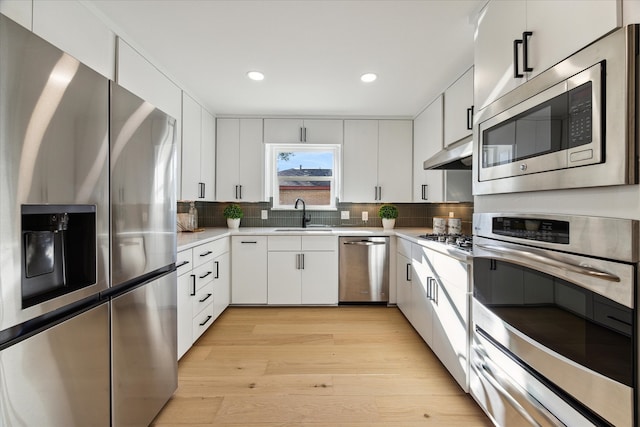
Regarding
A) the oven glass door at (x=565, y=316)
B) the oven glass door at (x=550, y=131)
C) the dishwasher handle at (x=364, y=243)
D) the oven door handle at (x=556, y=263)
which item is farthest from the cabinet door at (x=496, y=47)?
the dishwasher handle at (x=364, y=243)

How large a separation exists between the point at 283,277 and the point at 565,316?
8.68 ft

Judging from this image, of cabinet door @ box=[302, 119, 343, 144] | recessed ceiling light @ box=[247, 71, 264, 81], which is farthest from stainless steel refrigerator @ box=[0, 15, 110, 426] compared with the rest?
cabinet door @ box=[302, 119, 343, 144]

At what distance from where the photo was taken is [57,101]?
0.92 meters

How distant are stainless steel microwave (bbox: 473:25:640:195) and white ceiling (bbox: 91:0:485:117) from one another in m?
0.87

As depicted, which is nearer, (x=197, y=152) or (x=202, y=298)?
(x=202, y=298)

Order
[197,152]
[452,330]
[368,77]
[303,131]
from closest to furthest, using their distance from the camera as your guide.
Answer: [452,330] < [368,77] < [197,152] < [303,131]

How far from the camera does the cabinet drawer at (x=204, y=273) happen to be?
7.87 ft

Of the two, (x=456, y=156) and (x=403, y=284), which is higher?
(x=456, y=156)

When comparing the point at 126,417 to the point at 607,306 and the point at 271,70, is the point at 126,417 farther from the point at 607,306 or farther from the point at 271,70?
the point at 271,70

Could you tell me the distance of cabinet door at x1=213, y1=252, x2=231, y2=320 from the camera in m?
2.85

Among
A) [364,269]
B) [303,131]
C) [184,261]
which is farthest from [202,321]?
[303,131]

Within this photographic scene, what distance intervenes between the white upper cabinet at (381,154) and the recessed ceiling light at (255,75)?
1.37 meters

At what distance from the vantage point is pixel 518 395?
1.21 metres

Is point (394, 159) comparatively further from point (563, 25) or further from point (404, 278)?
point (563, 25)
